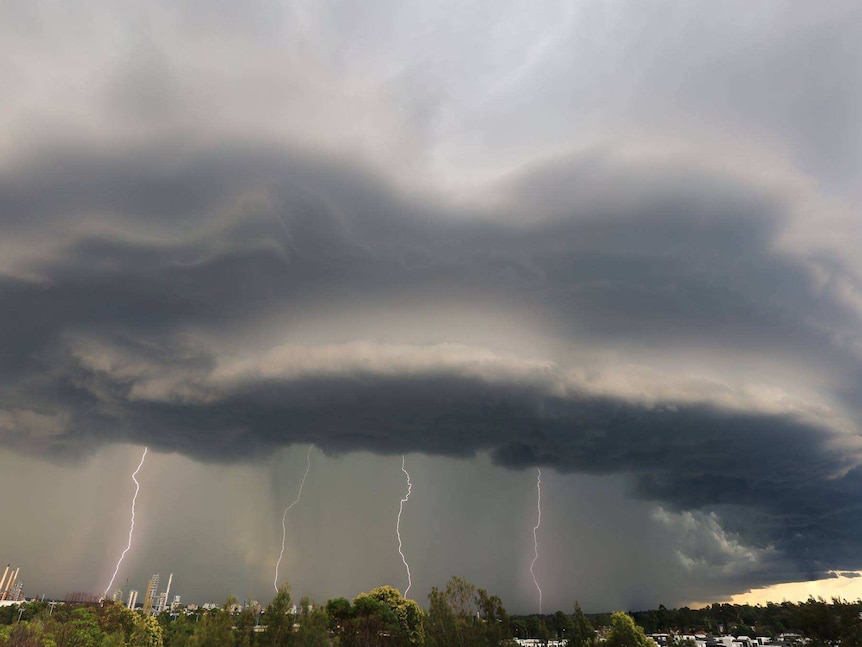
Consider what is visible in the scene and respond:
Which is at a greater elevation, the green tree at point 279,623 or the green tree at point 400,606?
the green tree at point 279,623

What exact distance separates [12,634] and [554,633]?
177776 mm

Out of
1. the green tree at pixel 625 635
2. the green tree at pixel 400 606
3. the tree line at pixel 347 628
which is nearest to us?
the tree line at pixel 347 628

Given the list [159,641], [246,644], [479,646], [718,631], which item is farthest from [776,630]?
[246,644]

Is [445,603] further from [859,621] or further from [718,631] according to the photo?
[718,631]

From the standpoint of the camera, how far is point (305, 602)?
161 ft

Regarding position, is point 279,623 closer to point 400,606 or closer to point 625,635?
point 625,635

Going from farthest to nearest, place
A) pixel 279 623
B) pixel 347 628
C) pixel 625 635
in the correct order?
1. pixel 347 628
2. pixel 625 635
3. pixel 279 623

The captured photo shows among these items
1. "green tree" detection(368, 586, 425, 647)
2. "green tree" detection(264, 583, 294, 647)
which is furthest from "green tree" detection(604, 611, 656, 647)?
"green tree" detection(368, 586, 425, 647)

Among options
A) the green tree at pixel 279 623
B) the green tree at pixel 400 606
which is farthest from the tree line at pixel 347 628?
the green tree at pixel 400 606

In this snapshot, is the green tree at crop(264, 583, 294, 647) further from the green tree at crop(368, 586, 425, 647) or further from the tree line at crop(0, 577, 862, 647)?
the green tree at crop(368, 586, 425, 647)

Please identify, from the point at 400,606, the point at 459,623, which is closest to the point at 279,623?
the point at 459,623

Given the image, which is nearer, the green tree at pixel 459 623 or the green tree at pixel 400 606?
the green tree at pixel 459 623

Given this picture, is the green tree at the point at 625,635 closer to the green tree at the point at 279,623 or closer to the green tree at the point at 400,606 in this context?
the green tree at the point at 279,623

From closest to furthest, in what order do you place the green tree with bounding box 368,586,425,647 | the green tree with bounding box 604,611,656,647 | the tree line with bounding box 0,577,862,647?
the tree line with bounding box 0,577,862,647, the green tree with bounding box 604,611,656,647, the green tree with bounding box 368,586,425,647
